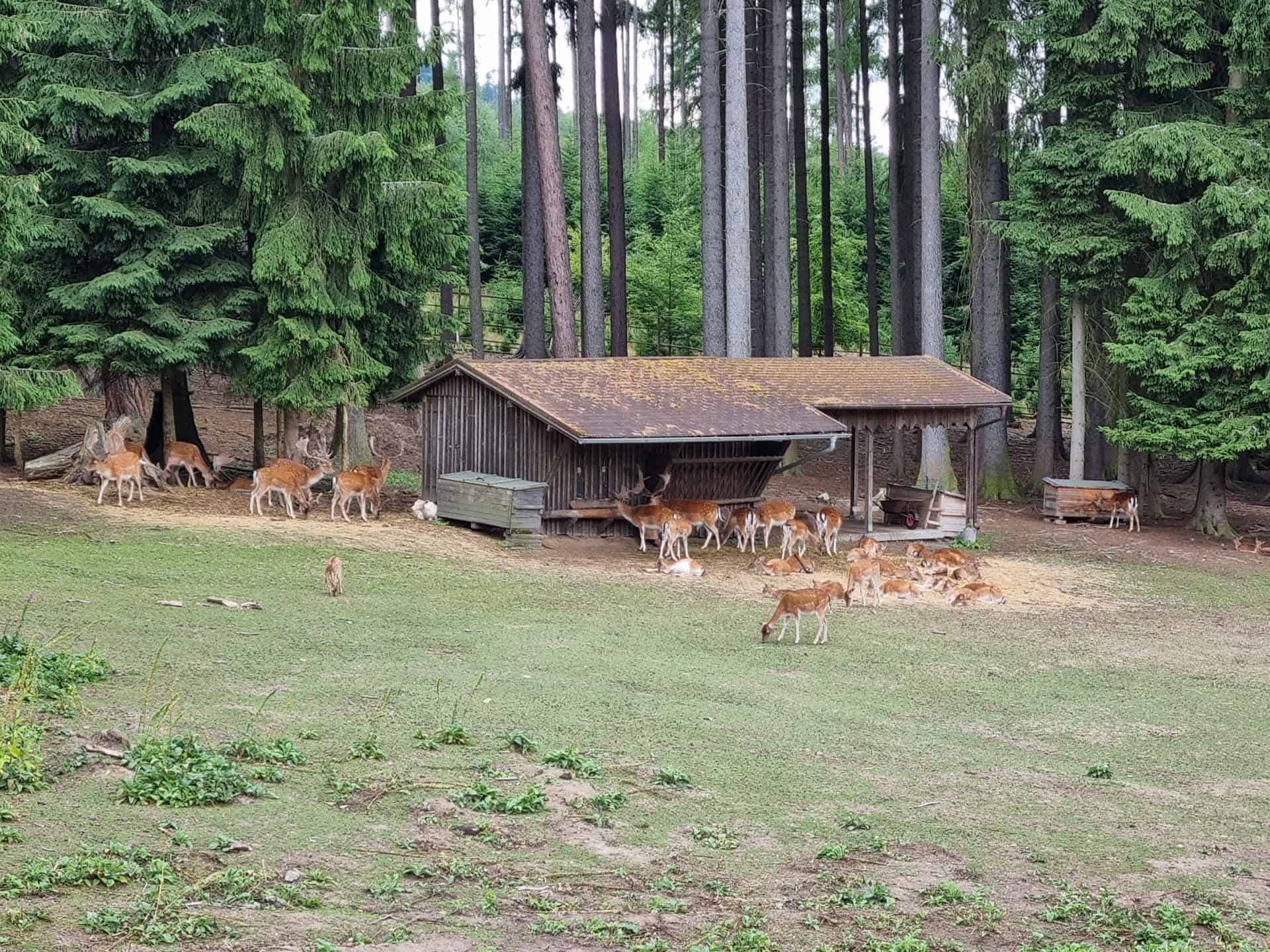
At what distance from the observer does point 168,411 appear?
26094 millimetres

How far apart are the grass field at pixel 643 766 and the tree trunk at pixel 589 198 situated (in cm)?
1396

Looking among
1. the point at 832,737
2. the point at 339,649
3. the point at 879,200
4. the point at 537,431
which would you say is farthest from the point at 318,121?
the point at 879,200

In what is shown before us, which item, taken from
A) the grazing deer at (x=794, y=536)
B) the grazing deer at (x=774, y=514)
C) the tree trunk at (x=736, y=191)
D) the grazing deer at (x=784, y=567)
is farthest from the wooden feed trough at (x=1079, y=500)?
the grazing deer at (x=784, y=567)

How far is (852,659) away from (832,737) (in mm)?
3778

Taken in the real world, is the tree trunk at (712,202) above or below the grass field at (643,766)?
above

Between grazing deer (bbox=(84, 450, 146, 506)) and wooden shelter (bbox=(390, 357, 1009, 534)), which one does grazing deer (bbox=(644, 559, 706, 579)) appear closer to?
wooden shelter (bbox=(390, 357, 1009, 534))

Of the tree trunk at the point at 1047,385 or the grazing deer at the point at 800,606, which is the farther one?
the tree trunk at the point at 1047,385

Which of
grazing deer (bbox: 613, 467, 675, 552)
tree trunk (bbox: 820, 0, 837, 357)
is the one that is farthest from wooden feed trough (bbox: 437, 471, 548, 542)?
tree trunk (bbox: 820, 0, 837, 357)

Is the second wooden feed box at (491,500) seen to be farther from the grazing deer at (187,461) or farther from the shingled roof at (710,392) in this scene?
the grazing deer at (187,461)

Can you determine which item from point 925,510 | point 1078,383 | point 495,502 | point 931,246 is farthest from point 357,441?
point 1078,383

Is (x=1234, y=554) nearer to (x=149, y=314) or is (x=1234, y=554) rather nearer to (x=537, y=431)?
(x=537, y=431)

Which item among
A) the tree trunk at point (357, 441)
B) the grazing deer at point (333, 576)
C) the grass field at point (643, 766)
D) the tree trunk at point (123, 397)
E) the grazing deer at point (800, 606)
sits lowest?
the grass field at point (643, 766)

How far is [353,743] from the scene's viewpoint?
10.4m

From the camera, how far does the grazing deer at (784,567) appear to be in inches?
855
